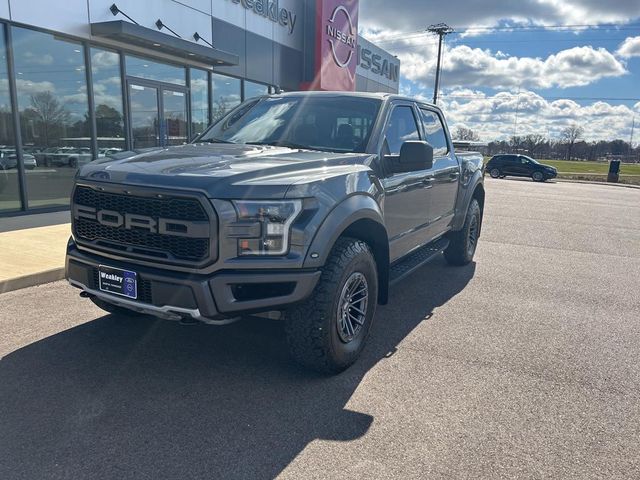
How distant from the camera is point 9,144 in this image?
880cm

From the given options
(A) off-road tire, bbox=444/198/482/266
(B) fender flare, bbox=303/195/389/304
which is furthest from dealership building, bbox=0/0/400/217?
(B) fender flare, bbox=303/195/389/304

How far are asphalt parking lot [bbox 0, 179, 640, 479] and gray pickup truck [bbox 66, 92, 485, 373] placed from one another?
0.41 metres

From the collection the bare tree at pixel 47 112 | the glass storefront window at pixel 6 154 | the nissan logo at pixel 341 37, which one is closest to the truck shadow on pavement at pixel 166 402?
the glass storefront window at pixel 6 154

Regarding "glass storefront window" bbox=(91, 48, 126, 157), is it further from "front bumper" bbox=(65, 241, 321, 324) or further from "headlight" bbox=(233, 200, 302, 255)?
"headlight" bbox=(233, 200, 302, 255)

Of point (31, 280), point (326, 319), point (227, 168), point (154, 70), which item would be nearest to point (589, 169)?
point (154, 70)

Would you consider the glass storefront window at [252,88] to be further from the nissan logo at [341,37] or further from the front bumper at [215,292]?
the front bumper at [215,292]

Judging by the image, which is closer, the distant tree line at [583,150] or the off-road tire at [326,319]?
the off-road tire at [326,319]

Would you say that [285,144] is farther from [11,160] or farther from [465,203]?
[11,160]

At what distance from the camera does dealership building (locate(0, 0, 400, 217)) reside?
29.1ft

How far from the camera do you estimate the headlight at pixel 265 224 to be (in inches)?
114

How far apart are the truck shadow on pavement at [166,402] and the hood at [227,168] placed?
Result: 130cm

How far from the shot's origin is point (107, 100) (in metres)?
10.4

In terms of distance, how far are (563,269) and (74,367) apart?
20.6 feet

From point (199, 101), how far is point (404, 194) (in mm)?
10073
